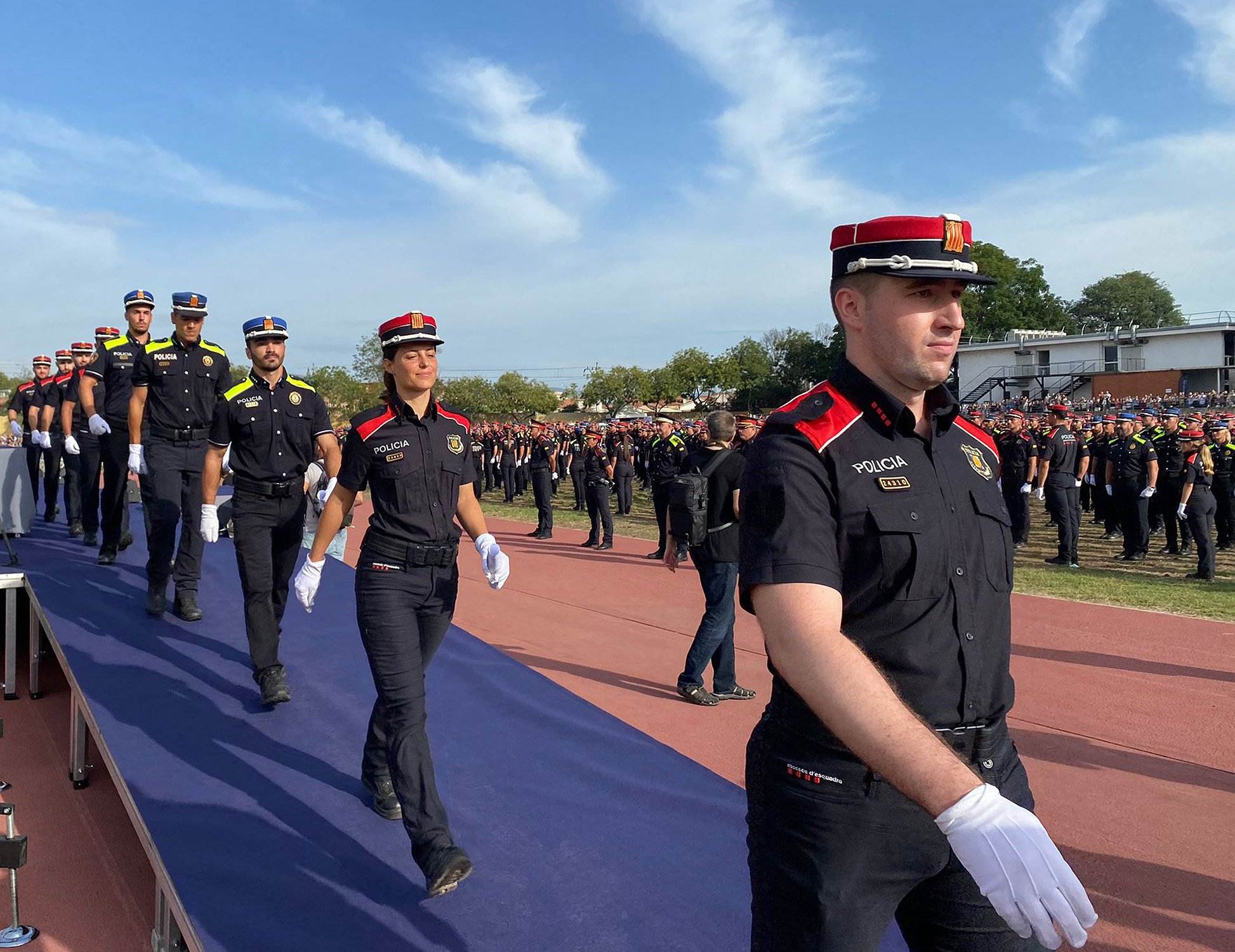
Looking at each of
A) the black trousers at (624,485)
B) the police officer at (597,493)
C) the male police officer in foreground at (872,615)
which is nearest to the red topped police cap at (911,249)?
the male police officer in foreground at (872,615)

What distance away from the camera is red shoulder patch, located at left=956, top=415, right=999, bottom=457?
81.7 inches

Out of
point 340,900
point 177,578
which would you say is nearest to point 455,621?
point 177,578

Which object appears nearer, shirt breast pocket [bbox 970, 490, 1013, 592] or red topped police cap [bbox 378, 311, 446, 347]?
shirt breast pocket [bbox 970, 490, 1013, 592]

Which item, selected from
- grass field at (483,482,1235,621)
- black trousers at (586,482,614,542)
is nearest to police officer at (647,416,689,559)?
black trousers at (586,482,614,542)

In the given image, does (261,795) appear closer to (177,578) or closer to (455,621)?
(177,578)

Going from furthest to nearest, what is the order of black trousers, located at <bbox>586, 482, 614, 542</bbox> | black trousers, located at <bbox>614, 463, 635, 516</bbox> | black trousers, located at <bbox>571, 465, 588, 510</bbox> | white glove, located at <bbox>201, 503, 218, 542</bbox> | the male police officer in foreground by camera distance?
1. black trousers, located at <bbox>571, 465, 588, 510</bbox>
2. black trousers, located at <bbox>614, 463, 635, 516</bbox>
3. black trousers, located at <bbox>586, 482, 614, 542</bbox>
4. white glove, located at <bbox>201, 503, 218, 542</bbox>
5. the male police officer in foreground

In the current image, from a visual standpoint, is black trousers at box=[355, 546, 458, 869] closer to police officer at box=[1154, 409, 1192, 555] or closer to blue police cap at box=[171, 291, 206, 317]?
blue police cap at box=[171, 291, 206, 317]

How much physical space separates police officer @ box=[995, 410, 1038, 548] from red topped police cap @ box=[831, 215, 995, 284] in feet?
42.9

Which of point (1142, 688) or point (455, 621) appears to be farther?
point (455, 621)

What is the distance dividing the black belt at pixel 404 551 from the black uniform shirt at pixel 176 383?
10.8 ft

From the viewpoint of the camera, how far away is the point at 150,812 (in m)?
3.64

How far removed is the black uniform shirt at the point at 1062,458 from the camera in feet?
40.9

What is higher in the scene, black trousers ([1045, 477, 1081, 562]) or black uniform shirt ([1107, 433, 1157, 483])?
black uniform shirt ([1107, 433, 1157, 483])

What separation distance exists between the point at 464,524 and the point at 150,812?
1.69 metres
